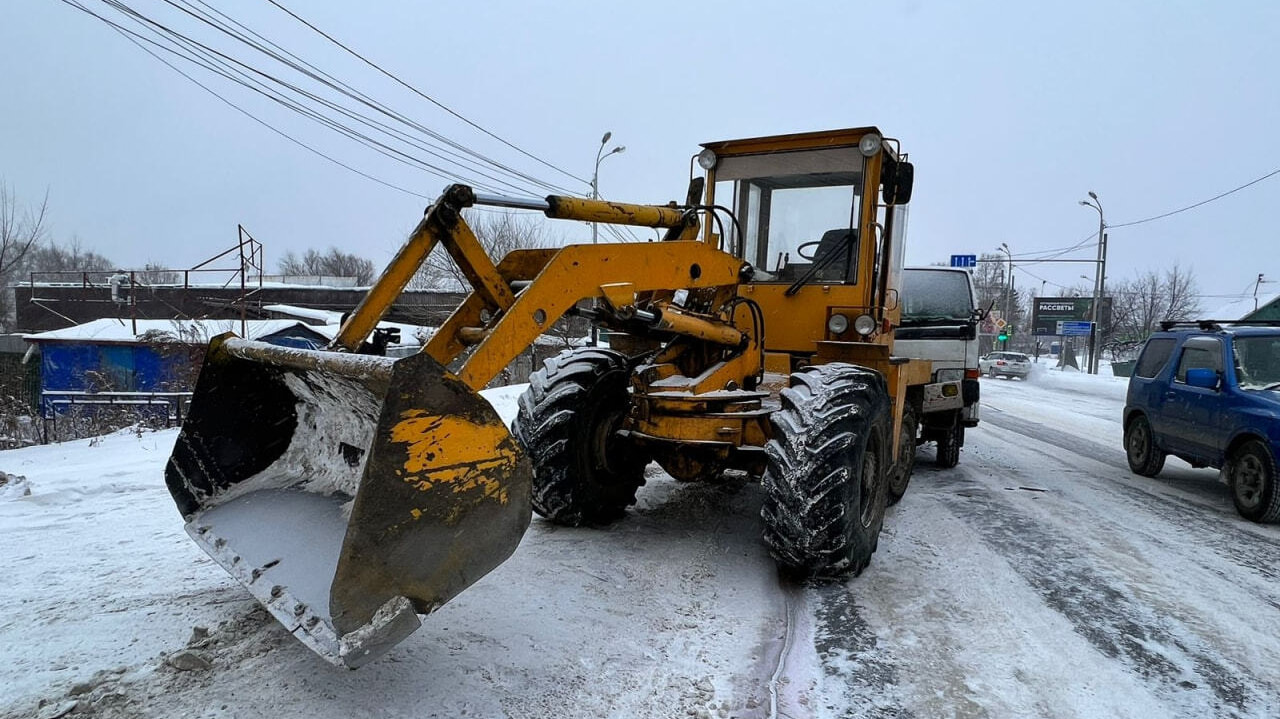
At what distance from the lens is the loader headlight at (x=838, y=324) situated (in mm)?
5395

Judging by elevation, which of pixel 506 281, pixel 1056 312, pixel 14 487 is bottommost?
pixel 14 487

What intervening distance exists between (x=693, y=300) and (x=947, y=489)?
3.86 m

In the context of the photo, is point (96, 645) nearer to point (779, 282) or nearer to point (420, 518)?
point (420, 518)

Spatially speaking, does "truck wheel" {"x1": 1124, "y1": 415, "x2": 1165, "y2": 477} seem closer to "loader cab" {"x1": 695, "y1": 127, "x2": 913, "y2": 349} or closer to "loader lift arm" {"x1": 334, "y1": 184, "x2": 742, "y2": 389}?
"loader cab" {"x1": 695, "y1": 127, "x2": 913, "y2": 349}

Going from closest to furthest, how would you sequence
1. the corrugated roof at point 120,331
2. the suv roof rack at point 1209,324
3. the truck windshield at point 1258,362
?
the truck windshield at point 1258,362
the suv roof rack at point 1209,324
the corrugated roof at point 120,331

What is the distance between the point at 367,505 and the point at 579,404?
2.55 meters

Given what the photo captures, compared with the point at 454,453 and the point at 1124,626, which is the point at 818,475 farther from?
the point at 454,453

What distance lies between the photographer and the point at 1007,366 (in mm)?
35500

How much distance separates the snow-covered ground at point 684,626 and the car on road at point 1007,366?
31.5 m

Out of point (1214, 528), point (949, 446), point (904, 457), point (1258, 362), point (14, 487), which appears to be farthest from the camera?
point (949, 446)

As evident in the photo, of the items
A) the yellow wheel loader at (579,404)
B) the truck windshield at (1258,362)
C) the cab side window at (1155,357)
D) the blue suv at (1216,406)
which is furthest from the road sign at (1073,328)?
the yellow wheel loader at (579,404)

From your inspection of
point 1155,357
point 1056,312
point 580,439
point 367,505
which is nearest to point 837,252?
point 580,439

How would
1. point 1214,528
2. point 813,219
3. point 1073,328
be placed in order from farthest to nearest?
point 1073,328
point 1214,528
point 813,219

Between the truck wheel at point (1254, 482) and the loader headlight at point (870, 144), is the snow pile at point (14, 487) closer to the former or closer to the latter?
the loader headlight at point (870, 144)
